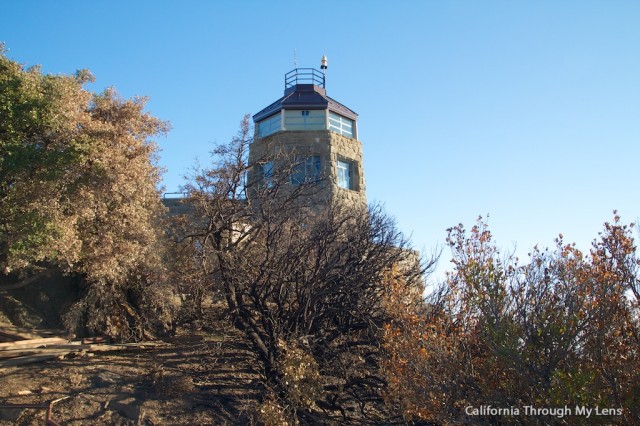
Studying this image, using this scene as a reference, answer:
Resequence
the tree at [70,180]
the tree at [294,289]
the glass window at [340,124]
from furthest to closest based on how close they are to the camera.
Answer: the glass window at [340,124] < the tree at [294,289] < the tree at [70,180]

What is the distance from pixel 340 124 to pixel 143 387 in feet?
60.0

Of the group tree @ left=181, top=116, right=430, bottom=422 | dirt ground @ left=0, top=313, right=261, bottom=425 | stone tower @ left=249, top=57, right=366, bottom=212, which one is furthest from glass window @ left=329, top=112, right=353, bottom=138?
dirt ground @ left=0, top=313, right=261, bottom=425

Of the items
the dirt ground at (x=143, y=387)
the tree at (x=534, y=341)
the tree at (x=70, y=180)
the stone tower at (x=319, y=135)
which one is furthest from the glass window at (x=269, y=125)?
the tree at (x=534, y=341)

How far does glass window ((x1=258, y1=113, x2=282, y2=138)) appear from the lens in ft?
Result: 88.2

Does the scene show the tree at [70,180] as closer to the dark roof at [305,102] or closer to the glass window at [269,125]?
the glass window at [269,125]

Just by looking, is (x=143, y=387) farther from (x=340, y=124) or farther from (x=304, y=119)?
(x=340, y=124)

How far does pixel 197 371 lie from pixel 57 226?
4927 mm

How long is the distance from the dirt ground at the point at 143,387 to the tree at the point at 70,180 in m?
1.99

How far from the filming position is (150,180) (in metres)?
13.9

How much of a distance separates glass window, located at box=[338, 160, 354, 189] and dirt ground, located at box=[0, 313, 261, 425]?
1348 cm

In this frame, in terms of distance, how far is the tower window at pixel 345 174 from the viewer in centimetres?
2656

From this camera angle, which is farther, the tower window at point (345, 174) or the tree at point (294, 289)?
the tower window at point (345, 174)

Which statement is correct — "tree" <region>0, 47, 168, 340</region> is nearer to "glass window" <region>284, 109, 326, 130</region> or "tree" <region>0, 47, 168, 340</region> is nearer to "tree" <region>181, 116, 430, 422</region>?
"tree" <region>181, 116, 430, 422</region>

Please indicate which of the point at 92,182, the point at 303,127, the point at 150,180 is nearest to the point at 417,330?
the point at 92,182
